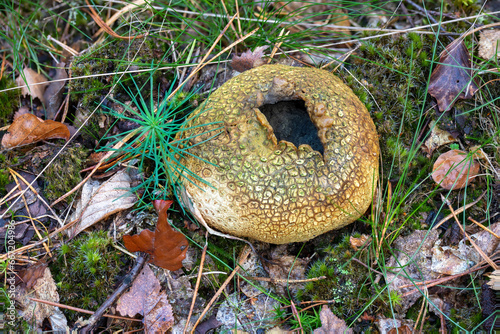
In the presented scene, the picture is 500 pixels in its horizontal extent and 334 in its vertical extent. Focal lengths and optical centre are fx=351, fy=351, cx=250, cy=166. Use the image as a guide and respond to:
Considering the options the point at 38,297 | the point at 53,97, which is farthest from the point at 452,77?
the point at 38,297

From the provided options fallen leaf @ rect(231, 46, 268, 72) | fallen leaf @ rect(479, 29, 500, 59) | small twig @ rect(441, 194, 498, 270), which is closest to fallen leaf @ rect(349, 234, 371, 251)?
small twig @ rect(441, 194, 498, 270)

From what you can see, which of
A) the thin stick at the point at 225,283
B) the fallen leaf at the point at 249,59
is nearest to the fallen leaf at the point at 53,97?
the fallen leaf at the point at 249,59

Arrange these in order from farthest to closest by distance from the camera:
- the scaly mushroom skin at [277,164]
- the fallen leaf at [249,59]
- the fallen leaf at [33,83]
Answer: the fallen leaf at [33,83] < the fallen leaf at [249,59] < the scaly mushroom skin at [277,164]

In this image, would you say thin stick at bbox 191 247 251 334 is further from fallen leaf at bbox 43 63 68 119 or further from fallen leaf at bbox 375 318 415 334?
fallen leaf at bbox 43 63 68 119

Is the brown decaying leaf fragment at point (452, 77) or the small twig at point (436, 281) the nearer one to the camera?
the small twig at point (436, 281)

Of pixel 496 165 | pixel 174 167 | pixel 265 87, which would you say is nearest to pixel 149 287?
pixel 174 167

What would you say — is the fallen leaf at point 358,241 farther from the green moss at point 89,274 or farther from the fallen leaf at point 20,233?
the fallen leaf at point 20,233
